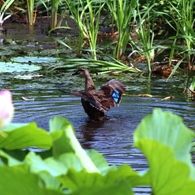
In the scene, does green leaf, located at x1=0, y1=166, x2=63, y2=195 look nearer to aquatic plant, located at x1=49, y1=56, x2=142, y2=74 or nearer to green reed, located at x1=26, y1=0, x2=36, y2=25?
aquatic plant, located at x1=49, y1=56, x2=142, y2=74

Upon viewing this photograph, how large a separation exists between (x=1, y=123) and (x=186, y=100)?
14.4ft

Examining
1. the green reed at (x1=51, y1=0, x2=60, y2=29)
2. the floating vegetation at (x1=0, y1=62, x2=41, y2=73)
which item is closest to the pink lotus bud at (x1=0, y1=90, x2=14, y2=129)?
the floating vegetation at (x1=0, y1=62, x2=41, y2=73)

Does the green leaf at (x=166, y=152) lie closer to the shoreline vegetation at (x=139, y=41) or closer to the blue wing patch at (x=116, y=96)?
the blue wing patch at (x=116, y=96)

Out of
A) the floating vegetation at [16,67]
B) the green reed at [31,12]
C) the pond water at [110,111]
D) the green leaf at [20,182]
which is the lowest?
the pond water at [110,111]

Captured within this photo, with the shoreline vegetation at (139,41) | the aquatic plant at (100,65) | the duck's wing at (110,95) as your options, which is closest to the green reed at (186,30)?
the shoreline vegetation at (139,41)

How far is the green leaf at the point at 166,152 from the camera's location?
50.0 inches

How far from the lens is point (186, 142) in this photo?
1415 mm

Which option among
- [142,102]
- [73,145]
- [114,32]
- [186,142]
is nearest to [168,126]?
[186,142]

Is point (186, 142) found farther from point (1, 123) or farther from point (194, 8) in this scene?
point (194, 8)

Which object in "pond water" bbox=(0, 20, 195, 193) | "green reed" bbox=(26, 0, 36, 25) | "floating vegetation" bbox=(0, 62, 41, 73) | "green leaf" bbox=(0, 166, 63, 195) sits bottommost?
"pond water" bbox=(0, 20, 195, 193)

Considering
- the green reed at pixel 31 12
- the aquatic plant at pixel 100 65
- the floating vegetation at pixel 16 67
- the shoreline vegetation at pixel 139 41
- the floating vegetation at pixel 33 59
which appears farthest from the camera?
the green reed at pixel 31 12

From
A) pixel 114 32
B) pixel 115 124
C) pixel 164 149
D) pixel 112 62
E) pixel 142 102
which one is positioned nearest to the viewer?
pixel 164 149

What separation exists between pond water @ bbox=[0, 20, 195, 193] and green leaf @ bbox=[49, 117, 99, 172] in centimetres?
223

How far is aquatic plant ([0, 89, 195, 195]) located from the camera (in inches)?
50.0
